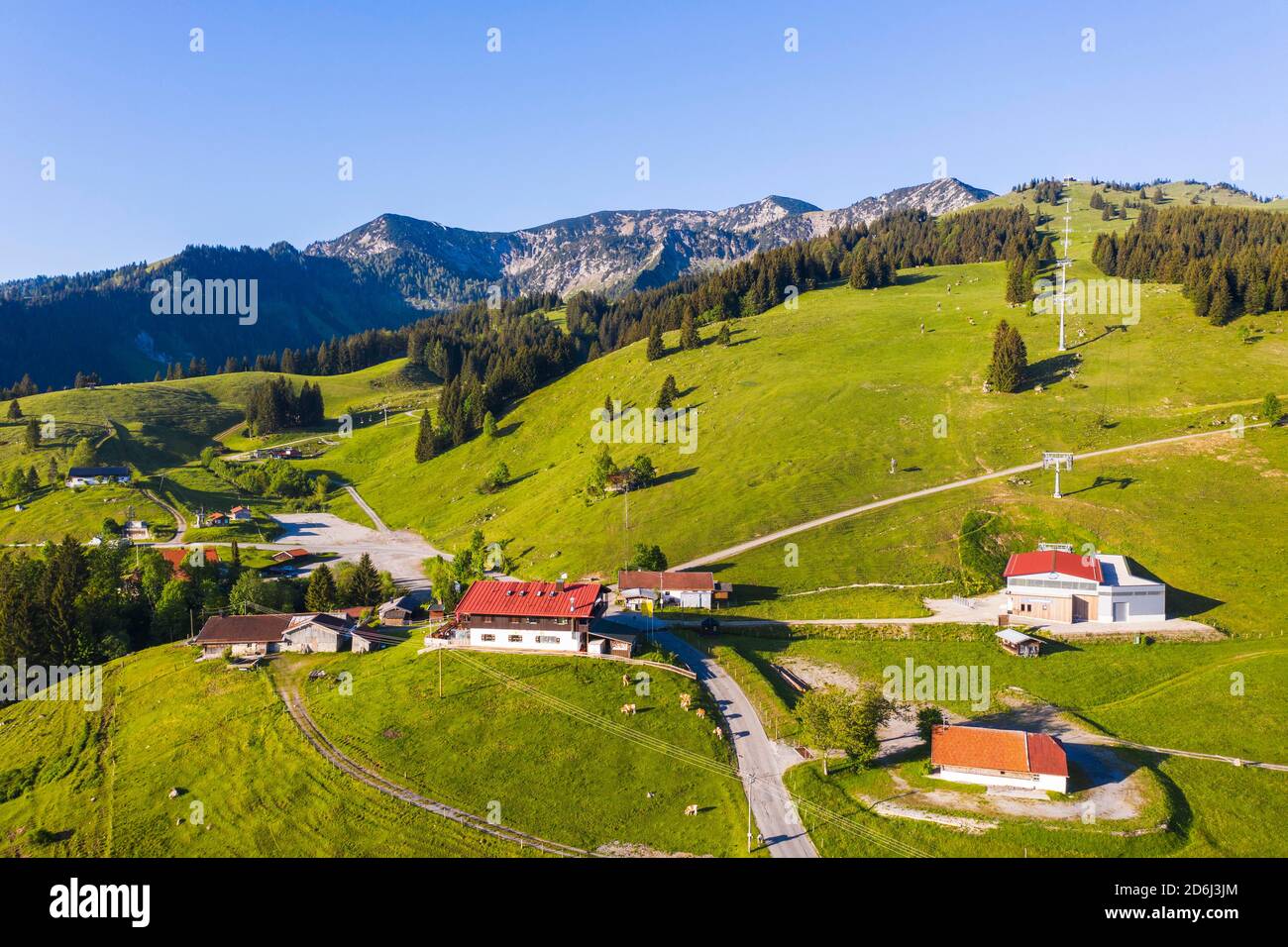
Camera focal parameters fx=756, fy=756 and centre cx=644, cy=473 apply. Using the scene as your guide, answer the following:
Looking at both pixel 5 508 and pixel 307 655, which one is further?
pixel 5 508

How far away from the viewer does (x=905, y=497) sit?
90250 millimetres

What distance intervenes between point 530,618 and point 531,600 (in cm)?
175

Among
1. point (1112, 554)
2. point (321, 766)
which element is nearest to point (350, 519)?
point (321, 766)

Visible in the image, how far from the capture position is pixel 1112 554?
7512 cm

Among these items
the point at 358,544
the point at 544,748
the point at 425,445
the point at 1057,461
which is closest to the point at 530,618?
the point at 544,748

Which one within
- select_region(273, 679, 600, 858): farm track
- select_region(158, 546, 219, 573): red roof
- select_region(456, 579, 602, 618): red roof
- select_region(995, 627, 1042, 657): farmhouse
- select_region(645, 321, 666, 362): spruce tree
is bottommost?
select_region(273, 679, 600, 858): farm track

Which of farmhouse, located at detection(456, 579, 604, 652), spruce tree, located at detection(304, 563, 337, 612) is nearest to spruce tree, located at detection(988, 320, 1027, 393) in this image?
farmhouse, located at detection(456, 579, 604, 652)

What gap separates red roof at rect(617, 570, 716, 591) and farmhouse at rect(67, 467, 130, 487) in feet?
392

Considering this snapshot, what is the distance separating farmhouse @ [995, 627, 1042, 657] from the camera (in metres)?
62.8

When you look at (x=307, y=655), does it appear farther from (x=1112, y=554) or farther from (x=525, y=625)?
(x=1112, y=554)

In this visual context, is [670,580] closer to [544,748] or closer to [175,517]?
[544,748]

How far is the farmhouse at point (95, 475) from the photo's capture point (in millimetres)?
140750

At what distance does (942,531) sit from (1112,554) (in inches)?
626

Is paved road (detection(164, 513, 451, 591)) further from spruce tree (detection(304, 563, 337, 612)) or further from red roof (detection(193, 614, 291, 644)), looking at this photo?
red roof (detection(193, 614, 291, 644))
